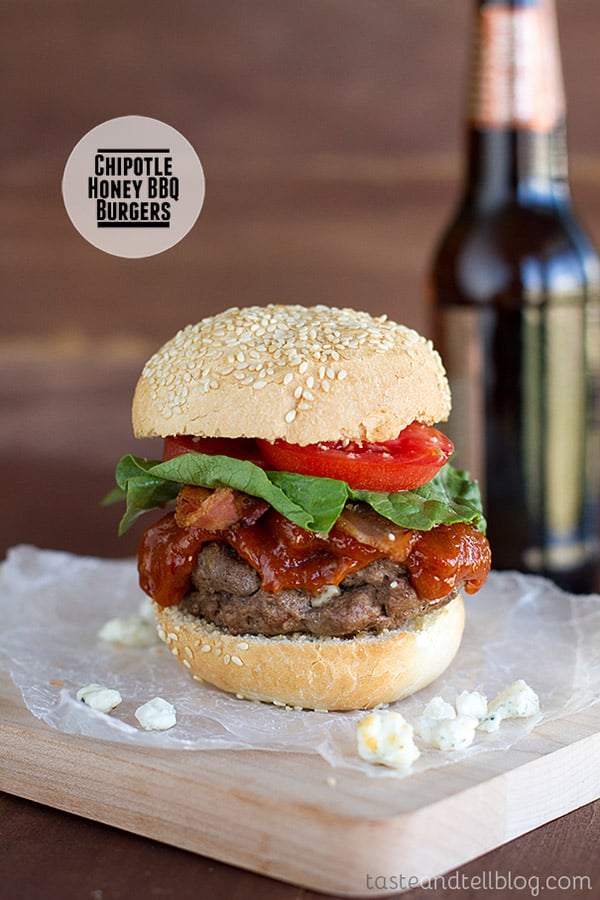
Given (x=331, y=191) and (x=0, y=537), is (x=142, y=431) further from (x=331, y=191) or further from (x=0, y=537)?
(x=331, y=191)

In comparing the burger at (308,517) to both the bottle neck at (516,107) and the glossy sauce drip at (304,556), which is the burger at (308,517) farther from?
the bottle neck at (516,107)

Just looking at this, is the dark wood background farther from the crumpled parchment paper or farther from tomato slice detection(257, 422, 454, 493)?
tomato slice detection(257, 422, 454, 493)

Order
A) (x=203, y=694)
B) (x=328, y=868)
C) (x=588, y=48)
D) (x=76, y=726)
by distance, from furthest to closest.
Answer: (x=588, y=48)
(x=203, y=694)
(x=76, y=726)
(x=328, y=868)

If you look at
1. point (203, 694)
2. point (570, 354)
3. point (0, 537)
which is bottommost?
point (0, 537)

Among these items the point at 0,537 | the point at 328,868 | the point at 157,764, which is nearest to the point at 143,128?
the point at 157,764

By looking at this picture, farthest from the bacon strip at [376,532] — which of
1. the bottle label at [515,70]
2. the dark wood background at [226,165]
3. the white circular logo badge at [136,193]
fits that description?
the dark wood background at [226,165]

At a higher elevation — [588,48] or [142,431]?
[588,48]
